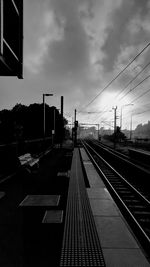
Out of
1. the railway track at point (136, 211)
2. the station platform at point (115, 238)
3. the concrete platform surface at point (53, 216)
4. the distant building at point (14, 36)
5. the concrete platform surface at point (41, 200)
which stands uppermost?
the distant building at point (14, 36)

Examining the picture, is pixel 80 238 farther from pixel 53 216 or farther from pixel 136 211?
pixel 136 211

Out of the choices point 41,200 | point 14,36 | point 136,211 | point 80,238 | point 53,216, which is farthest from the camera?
point 14,36

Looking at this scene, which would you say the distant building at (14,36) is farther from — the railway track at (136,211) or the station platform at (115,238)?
the railway track at (136,211)

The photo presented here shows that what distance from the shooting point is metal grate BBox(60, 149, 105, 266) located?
178 inches

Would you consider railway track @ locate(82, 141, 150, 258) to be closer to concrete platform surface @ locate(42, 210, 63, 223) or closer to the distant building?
concrete platform surface @ locate(42, 210, 63, 223)

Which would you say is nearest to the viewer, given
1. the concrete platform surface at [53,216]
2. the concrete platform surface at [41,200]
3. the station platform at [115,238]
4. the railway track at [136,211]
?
the station platform at [115,238]

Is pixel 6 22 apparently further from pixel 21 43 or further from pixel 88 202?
pixel 88 202

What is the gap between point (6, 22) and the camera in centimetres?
887

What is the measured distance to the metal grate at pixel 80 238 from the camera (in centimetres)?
453

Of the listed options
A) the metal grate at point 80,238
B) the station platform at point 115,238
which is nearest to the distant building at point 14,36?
the metal grate at point 80,238

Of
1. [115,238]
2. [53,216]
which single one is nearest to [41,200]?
[53,216]

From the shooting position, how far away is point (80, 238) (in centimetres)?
544

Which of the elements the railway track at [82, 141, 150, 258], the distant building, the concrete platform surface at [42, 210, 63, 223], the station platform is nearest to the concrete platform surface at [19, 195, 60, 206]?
the concrete platform surface at [42, 210, 63, 223]

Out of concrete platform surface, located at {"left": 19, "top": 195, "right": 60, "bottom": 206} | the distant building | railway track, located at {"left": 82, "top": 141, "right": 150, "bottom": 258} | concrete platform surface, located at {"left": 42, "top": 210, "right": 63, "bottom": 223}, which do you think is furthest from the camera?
the distant building
